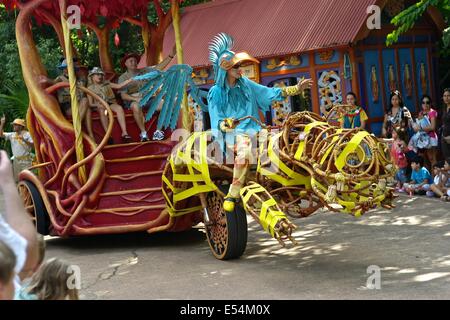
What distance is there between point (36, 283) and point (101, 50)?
7.16 meters

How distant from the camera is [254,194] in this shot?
6652 millimetres

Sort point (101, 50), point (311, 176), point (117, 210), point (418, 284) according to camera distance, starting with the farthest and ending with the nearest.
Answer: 1. point (101, 50)
2. point (117, 210)
3. point (311, 176)
4. point (418, 284)

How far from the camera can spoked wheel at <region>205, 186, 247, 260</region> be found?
23.5 ft

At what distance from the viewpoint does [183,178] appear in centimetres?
768

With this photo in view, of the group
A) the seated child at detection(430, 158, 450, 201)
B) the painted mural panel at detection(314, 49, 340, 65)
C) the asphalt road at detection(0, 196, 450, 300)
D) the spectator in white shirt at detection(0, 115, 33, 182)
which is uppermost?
the painted mural panel at detection(314, 49, 340, 65)

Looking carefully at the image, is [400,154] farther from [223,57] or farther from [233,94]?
[223,57]

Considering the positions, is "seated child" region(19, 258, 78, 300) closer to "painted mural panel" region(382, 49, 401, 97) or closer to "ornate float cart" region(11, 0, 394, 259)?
"ornate float cart" region(11, 0, 394, 259)

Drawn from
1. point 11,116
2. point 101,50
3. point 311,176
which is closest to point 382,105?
point 101,50

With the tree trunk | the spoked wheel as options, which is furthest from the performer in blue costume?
the tree trunk

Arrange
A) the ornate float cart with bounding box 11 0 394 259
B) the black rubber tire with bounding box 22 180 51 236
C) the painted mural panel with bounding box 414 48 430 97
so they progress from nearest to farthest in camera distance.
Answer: the ornate float cart with bounding box 11 0 394 259 < the black rubber tire with bounding box 22 180 51 236 < the painted mural panel with bounding box 414 48 430 97

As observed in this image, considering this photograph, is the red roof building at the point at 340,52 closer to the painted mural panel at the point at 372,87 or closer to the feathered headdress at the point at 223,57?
the painted mural panel at the point at 372,87

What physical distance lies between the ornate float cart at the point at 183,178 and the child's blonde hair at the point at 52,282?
3.04 m

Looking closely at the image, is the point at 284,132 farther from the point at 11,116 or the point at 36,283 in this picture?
the point at 11,116

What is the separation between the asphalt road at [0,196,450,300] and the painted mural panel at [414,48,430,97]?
472cm
